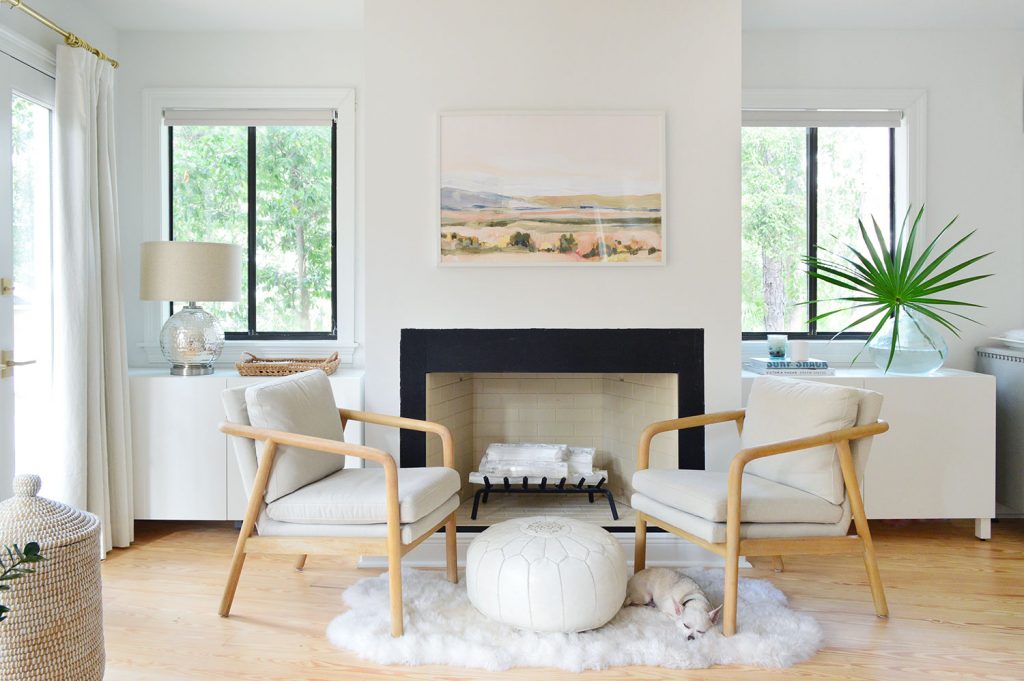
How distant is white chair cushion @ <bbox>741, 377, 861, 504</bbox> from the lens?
2494 mm

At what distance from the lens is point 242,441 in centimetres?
253

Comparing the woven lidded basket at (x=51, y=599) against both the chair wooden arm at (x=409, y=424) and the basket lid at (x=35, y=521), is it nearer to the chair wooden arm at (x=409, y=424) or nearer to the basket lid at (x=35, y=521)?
the basket lid at (x=35, y=521)

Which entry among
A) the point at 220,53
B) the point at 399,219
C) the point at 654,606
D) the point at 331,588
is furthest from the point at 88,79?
the point at 654,606

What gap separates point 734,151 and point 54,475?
Answer: 3150 millimetres

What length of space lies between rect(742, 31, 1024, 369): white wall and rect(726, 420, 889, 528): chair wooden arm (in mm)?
1877

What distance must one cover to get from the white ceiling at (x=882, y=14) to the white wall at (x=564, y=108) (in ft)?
1.83

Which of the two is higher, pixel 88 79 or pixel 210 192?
pixel 88 79

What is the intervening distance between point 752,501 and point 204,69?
337 centimetres

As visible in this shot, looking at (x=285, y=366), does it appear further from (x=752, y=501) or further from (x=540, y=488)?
(x=752, y=501)

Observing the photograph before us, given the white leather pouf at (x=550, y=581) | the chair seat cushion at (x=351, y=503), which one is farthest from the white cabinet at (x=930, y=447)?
the chair seat cushion at (x=351, y=503)

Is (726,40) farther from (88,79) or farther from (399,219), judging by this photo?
(88,79)

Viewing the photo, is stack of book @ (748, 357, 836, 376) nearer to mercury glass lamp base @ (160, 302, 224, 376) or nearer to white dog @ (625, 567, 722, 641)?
white dog @ (625, 567, 722, 641)

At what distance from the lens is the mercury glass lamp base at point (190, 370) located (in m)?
3.38

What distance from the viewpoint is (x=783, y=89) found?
3.78 metres
